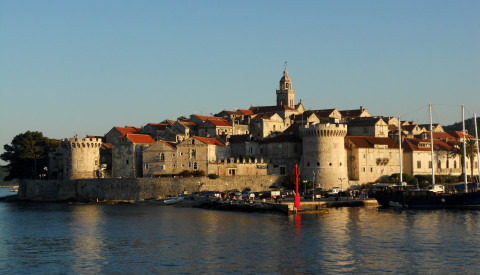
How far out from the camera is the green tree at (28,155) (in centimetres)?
10069

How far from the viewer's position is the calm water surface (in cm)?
3759

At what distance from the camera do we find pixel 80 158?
89812 millimetres

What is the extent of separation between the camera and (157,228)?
5422 centimetres

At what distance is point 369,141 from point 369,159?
2967mm

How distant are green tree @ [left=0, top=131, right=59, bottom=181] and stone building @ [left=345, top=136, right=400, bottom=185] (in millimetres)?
45154

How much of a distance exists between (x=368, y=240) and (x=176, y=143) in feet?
149

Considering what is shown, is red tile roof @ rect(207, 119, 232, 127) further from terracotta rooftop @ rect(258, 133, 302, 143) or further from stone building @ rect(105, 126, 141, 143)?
stone building @ rect(105, 126, 141, 143)

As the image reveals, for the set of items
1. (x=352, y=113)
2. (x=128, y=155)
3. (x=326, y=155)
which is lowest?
(x=326, y=155)

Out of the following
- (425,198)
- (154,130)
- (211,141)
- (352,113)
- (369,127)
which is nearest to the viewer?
(425,198)

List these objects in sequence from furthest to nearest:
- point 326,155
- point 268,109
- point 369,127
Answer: point 268,109
point 369,127
point 326,155

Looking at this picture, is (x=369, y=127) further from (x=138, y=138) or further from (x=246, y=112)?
(x=138, y=138)

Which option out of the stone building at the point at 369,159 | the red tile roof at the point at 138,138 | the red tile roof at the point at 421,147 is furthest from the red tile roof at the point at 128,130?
the red tile roof at the point at 421,147

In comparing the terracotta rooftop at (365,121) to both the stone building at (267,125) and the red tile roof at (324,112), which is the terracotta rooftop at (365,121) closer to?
the red tile roof at (324,112)

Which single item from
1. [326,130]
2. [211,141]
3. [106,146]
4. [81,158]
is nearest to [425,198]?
[326,130]
